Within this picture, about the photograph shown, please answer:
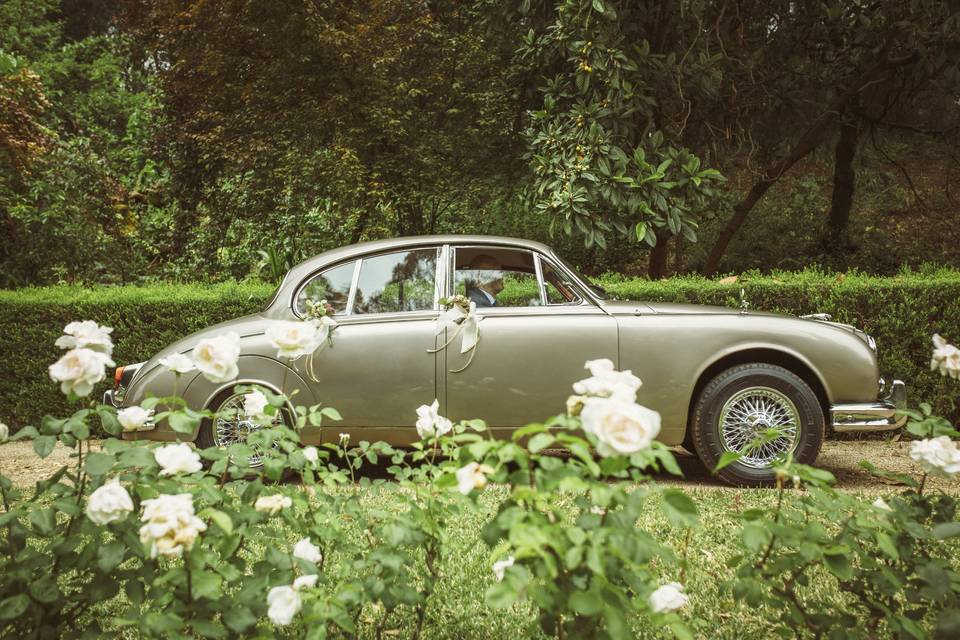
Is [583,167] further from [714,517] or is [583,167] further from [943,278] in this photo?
[714,517]

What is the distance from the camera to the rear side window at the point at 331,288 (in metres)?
4.77

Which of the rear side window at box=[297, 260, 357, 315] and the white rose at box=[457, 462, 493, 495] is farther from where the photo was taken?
the rear side window at box=[297, 260, 357, 315]

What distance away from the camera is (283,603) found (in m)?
1.53

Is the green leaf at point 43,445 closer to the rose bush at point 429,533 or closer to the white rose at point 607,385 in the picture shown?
the rose bush at point 429,533

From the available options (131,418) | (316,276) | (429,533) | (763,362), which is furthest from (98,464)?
(763,362)

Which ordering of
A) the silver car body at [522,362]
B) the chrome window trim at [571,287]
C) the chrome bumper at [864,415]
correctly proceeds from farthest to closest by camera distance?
the chrome window trim at [571,287]
the silver car body at [522,362]
the chrome bumper at [864,415]

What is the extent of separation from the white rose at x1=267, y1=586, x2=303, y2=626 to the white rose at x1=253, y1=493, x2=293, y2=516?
0.33 metres

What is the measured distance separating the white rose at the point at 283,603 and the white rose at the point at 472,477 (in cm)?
47

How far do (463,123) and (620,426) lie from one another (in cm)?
939

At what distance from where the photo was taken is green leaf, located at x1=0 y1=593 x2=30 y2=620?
164 cm

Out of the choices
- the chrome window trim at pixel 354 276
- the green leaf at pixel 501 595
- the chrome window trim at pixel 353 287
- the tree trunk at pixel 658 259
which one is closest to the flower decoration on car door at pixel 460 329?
the chrome window trim at pixel 354 276

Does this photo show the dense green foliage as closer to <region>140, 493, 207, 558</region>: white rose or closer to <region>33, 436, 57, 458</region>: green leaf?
<region>33, 436, 57, 458</region>: green leaf

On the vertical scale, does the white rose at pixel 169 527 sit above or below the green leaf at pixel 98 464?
→ below

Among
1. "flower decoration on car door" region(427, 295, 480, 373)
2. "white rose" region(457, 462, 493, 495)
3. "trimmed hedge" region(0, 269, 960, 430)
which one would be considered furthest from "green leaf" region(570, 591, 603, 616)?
"trimmed hedge" region(0, 269, 960, 430)
